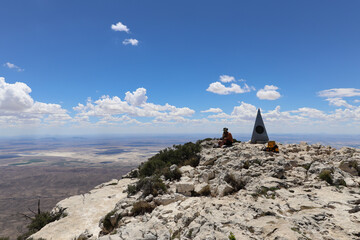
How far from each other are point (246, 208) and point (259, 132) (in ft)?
57.7

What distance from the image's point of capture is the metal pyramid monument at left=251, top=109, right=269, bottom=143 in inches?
924

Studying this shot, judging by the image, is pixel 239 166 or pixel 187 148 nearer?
pixel 239 166

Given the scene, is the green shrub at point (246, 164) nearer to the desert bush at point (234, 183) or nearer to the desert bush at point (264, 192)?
the desert bush at point (234, 183)

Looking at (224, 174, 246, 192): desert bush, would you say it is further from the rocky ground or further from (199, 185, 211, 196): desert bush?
(199, 185, 211, 196): desert bush

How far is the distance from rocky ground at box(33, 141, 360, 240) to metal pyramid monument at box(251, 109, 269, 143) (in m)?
8.45

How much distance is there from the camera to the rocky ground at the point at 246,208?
20.5 ft

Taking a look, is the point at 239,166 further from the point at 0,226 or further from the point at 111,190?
the point at 0,226

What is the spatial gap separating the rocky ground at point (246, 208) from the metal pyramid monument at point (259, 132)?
8.45 m

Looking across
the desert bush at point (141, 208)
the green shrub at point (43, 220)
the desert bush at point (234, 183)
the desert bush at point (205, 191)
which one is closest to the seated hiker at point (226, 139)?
the desert bush at point (234, 183)

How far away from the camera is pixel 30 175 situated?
159250 millimetres

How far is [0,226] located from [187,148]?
275 ft

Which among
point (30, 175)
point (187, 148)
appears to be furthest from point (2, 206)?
point (187, 148)

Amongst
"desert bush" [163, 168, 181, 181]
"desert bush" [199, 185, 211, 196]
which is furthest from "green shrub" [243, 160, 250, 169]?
"desert bush" [163, 168, 181, 181]

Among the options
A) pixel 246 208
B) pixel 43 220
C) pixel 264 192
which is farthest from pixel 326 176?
pixel 43 220
